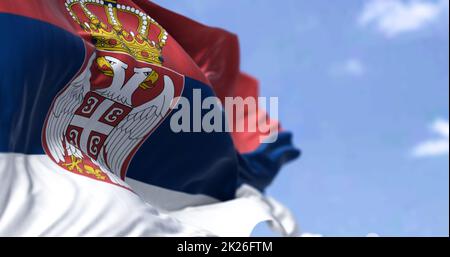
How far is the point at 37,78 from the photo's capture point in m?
6.09

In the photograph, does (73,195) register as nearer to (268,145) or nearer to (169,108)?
(169,108)

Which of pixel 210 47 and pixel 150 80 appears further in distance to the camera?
pixel 210 47

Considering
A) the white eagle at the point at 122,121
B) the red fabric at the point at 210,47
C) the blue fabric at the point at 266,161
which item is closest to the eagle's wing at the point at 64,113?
the white eagle at the point at 122,121

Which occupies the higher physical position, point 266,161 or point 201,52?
point 201,52

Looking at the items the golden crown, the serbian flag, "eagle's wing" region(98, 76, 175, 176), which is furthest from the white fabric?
the golden crown

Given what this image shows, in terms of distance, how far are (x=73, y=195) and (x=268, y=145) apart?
600cm

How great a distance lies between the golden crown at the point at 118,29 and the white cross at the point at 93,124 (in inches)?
25.2

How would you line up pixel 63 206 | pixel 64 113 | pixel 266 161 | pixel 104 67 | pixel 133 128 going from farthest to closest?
1. pixel 266 161
2. pixel 133 128
3. pixel 104 67
4. pixel 64 113
5. pixel 63 206

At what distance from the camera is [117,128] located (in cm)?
731

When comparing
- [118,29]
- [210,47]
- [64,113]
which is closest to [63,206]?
[64,113]

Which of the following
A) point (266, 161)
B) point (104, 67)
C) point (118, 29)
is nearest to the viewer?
point (104, 67)

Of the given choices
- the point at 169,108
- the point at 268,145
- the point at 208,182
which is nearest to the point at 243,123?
the point at 268,145

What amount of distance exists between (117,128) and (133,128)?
23 centimetres

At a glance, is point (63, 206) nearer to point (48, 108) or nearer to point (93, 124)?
point (48, 108)
